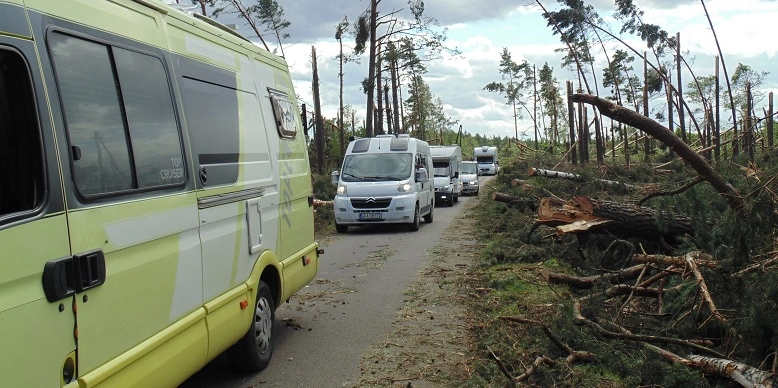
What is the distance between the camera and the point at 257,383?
239 inches

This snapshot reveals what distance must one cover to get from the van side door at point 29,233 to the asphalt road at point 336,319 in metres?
2.84

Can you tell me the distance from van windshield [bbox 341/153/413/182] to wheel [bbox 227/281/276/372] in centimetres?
1186

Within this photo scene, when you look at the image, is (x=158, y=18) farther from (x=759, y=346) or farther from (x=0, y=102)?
(x=759, y=346)

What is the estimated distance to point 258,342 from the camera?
637cm

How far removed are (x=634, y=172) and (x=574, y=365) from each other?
59.0ft

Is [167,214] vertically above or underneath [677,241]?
above

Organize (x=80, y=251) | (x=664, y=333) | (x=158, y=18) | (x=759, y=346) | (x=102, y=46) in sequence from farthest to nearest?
(x=664, y=333) < (x=759, y=346) < (x=158, y=18) < (x=102, y=46) < (x=80, y=251)

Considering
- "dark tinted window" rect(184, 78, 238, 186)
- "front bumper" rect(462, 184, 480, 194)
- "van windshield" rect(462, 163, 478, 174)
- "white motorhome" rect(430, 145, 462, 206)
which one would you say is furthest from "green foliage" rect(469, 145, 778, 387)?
"van windshield" rect(462, 163, 478, 174)

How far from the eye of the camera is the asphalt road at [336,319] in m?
6.25

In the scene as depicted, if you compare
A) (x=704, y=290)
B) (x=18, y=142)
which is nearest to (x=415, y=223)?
→ (x=704, y=290)

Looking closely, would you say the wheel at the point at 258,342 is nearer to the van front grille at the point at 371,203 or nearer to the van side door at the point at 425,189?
the van front grille at the point at 371,203

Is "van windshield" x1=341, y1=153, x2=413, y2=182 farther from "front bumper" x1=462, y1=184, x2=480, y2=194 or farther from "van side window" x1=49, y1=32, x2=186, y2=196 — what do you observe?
"front bumper" x1=462, y1=184, x2=480, y2=194

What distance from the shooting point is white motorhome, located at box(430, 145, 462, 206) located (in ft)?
97.1

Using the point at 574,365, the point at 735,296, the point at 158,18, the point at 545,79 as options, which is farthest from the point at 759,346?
the point at 545,79
